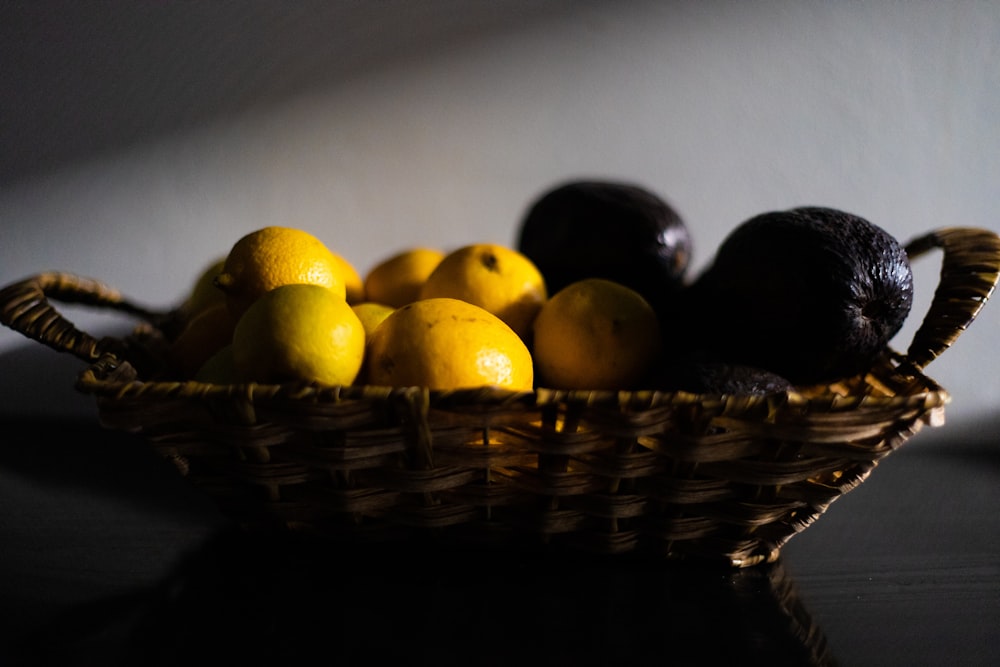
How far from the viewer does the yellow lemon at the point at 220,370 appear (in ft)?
1.92

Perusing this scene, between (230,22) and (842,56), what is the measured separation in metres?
0.81

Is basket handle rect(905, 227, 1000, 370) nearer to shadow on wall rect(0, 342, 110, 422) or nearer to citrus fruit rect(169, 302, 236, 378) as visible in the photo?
citrus fruit rect(169, 302, 236, 378)

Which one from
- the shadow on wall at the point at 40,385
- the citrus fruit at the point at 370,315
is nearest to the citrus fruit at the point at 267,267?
the citrus fruit at the point at 370,315

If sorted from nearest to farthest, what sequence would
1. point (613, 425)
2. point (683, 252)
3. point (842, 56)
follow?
point (613, 425), point (683, 252), point (842, 56)

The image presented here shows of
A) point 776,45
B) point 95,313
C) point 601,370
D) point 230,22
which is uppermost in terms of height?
point 230,22

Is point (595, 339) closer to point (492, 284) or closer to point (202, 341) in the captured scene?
point (492, 284)

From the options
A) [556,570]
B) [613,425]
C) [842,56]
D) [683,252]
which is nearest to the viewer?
[613,425]

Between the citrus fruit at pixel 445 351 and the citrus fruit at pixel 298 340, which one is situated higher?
the citrus fruit at pixel 298 340

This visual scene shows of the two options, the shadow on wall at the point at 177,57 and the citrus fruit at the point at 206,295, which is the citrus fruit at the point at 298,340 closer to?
the citrus fruit at the point at 206,295

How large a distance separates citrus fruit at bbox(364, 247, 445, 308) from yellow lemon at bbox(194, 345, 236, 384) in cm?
18

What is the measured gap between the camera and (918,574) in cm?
61

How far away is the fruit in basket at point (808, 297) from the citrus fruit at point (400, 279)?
28cm

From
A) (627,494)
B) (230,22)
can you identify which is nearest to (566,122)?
(230,22)

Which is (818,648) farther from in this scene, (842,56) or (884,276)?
(842,56)
